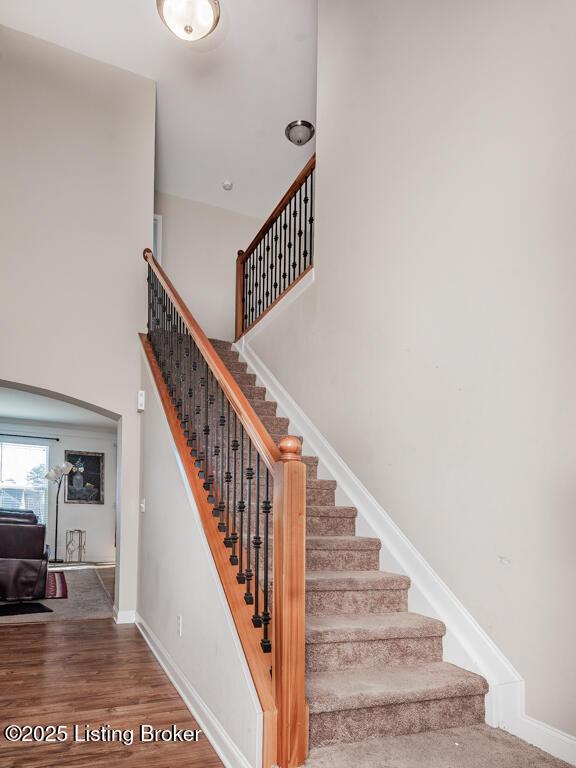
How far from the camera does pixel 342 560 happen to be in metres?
3.28

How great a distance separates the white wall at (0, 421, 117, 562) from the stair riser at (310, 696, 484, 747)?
987cm

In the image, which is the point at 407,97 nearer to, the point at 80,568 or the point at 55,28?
the point at 55,28

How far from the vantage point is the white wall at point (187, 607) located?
7.55 ft

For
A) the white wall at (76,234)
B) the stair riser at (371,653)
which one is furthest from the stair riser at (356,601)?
the white wall at (76,234)

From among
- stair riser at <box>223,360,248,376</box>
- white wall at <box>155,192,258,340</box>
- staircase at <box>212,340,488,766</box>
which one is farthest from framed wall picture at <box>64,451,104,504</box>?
staircase at <box>212,340,488,766</box>

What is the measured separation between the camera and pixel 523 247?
8.31 feet

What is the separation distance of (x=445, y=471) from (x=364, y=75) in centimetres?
282

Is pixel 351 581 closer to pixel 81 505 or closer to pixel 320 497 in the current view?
pixel 320 497

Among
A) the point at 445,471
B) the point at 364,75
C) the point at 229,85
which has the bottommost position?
Result: the point at 445,471

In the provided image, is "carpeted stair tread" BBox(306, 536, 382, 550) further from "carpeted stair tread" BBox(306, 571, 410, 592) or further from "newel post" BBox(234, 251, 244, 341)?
"newel post" BBox(234, 251, 244, 341)

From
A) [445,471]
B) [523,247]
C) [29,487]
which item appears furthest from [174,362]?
[29,487]

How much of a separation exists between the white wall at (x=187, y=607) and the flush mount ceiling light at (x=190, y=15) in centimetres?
261

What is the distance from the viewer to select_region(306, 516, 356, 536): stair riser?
3.56m

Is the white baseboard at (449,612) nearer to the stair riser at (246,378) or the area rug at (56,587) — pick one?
the stair riser at (246,378)
